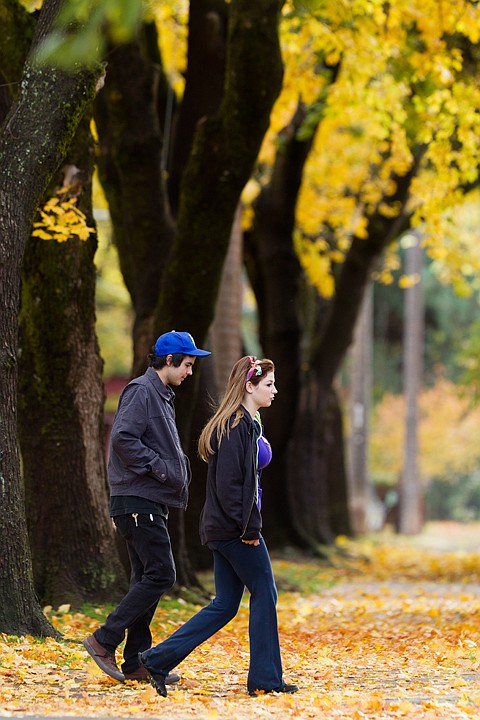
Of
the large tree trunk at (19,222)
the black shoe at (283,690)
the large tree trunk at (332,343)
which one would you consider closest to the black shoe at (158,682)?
the black shoe at (283,690)

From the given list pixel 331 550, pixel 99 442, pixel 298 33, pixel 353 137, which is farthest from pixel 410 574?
pixel 99 442

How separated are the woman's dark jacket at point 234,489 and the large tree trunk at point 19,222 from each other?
1946 mm

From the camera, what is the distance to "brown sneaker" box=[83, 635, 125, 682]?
749 cm

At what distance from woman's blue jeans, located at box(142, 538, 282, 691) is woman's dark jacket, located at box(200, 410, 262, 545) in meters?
0.11

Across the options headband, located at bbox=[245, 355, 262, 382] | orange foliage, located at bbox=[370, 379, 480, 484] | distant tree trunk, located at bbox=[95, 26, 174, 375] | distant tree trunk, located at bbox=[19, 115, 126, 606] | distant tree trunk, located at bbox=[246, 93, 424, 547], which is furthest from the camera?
orange foliage, located at bbox=[370, 379, 480, 484]

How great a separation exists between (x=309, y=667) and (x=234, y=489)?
2.16 meters

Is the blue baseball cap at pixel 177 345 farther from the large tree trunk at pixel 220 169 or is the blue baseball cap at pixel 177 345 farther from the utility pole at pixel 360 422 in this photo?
the utility pole at pixel 360 422

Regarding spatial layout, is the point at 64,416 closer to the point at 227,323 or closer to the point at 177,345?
the point at 177,345

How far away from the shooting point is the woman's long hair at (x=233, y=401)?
718 centimetres

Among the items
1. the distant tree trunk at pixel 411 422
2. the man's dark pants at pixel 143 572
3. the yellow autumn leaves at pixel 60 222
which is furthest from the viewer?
the distant tree trunk at pixel 411 422

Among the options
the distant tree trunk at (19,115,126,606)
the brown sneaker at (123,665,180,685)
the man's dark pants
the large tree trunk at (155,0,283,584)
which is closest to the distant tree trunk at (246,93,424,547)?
the large tree trunk at (155,0,283,584)

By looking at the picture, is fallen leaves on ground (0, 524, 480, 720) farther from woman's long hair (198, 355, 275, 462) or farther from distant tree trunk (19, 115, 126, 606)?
woman's long hair (198, 355, 275, 462)

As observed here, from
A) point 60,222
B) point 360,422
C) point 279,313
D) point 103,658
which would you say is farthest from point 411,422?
point 103,658

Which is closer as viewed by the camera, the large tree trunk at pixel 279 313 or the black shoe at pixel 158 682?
the black shoe at pixel 158 682
